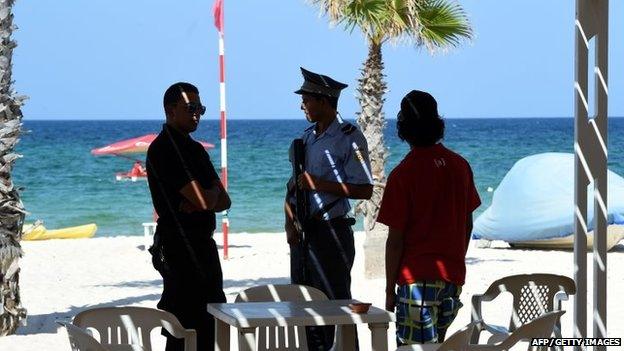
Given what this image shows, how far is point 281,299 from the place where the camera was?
5.03 m

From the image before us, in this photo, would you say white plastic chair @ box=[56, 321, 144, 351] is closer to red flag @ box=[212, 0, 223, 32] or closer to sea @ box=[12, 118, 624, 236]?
red flag @ box=[212, 0, 223, 32]

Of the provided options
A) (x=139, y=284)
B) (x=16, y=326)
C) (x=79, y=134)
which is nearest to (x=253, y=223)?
(x=139, y=284)

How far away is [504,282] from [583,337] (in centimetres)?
55

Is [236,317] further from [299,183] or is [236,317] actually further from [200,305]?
[299,183]

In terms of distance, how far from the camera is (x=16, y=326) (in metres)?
8.31

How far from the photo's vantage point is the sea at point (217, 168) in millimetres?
30250

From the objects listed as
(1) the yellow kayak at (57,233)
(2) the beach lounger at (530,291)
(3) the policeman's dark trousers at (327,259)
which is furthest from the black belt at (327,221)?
(1) the yellow kayak at (57,233)

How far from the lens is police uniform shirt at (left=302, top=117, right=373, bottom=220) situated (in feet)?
17.9

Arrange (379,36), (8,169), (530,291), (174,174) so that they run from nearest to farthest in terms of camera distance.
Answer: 1. (174,174)
2. (530,291)
3. (8,169)
4. (379,36)

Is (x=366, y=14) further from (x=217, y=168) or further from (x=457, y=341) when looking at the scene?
(x=217, y=168)

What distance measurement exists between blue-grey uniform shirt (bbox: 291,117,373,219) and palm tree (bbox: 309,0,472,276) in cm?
590

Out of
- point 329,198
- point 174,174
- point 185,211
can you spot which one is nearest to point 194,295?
point 185,211

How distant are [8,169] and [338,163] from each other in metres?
3.28

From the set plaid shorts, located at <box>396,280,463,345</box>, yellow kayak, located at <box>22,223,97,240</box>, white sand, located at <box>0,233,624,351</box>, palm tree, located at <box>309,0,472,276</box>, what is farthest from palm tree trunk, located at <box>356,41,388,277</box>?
yellow kayak, located at <box>22,223,97,240</box>
